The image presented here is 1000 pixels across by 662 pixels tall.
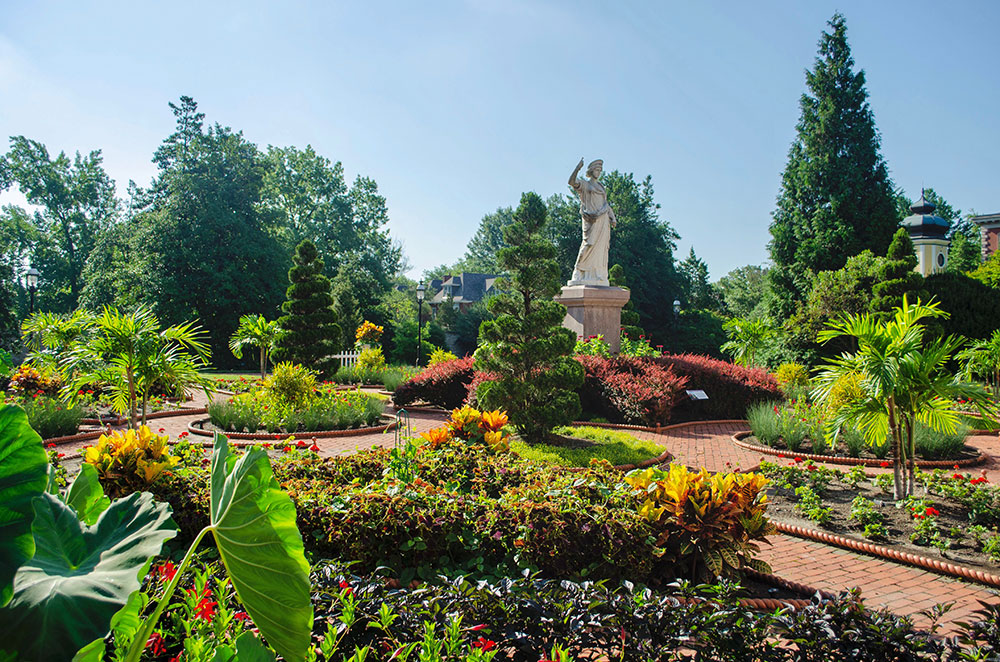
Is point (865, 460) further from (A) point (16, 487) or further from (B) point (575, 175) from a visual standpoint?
(A) point (16, 487)

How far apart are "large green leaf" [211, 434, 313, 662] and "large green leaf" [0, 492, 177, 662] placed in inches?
5.0

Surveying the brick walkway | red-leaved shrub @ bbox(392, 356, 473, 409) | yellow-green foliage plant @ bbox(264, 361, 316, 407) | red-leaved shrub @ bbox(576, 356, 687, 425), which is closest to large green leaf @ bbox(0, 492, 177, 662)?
the brick walkway

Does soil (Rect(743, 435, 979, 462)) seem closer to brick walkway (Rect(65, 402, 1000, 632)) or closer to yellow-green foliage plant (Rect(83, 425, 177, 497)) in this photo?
brick walkway (Rect(65, 402, 1000, 632))

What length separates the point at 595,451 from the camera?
7.74 meters

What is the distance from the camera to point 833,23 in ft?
83.9

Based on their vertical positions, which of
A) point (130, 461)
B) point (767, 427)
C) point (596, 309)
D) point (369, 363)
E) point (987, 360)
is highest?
point (596, 309)

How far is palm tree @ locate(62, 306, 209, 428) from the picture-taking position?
630 centimetres

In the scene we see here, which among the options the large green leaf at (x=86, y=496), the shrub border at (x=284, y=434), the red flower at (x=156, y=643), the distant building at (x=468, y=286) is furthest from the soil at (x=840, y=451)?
the distant building at (x=468, y=286)

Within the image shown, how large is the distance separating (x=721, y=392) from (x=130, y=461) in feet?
35.5

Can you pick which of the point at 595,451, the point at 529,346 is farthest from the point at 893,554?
the point at 529,346

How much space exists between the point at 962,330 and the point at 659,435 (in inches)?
481

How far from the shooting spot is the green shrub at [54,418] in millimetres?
9000

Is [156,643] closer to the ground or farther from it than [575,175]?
closer to the ground

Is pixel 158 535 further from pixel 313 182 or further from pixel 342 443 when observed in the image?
pixel 313 182
